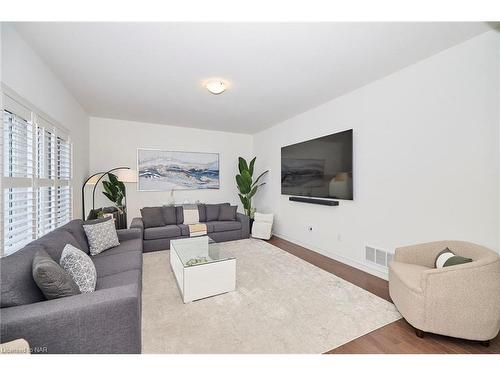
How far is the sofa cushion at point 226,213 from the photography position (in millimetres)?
4676

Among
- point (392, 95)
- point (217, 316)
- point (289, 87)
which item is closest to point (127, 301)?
point (217, 316)

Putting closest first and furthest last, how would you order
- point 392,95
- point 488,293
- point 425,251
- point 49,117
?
point 488,293 → point 425,251 → point 49,117 → point 392,95

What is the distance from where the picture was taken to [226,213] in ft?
15.4

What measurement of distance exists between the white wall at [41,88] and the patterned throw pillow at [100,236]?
102 centimetres

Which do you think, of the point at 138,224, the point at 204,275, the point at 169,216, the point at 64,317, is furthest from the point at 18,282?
the point at 169,216

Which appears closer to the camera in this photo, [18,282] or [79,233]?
[18,282]

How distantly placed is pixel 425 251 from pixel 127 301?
103 inches

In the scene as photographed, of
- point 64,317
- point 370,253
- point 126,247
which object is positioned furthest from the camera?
point 370,253

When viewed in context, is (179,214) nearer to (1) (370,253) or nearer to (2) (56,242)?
(2) (56,242)

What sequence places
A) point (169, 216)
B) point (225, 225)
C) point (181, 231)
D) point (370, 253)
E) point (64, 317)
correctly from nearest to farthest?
point (64, 317), point (370, 253), point (181, 231), point (169, 216), point (225, 225)

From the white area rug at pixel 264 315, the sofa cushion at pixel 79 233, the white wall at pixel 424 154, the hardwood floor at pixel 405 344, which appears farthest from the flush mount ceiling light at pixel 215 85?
the hardwood floor at pixel 405 344

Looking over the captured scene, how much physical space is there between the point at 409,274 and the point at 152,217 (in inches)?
156

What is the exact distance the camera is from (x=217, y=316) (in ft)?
6.33
